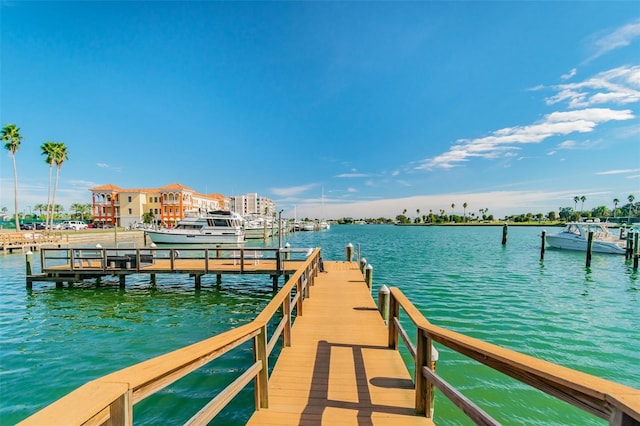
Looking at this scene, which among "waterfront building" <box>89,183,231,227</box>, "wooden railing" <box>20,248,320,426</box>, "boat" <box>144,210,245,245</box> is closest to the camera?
"wooden railing" <box>20,248,320,426</box>

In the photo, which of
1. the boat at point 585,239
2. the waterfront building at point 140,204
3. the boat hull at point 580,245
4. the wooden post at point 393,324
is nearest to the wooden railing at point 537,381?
the wooden post at point 393,324

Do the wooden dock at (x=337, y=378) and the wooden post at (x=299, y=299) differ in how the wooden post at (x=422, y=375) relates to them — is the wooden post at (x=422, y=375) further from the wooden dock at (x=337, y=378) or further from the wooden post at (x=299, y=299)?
the wooden post at (x=299, y=299)

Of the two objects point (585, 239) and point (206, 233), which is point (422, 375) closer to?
point (206, 233)

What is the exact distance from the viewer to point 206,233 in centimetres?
3325

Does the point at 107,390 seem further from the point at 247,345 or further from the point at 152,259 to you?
the point at 152,259

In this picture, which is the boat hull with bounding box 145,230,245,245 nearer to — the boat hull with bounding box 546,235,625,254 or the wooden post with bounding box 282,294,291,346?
the wooden post with bounding box 282,294,291,346

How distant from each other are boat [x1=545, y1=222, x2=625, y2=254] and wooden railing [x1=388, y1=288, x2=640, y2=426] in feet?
102

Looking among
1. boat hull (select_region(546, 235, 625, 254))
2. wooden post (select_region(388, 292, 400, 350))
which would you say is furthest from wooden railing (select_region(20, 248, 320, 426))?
boat hull (select_region(546, 235, 625, 254))

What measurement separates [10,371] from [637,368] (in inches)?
556

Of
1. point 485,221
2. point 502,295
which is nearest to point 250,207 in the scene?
point 485,221

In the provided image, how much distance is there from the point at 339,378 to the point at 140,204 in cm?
7763

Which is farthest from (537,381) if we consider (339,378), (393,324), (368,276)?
(368,276)

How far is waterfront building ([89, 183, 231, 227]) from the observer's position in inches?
2586

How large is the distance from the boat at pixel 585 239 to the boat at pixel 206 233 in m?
35.5
